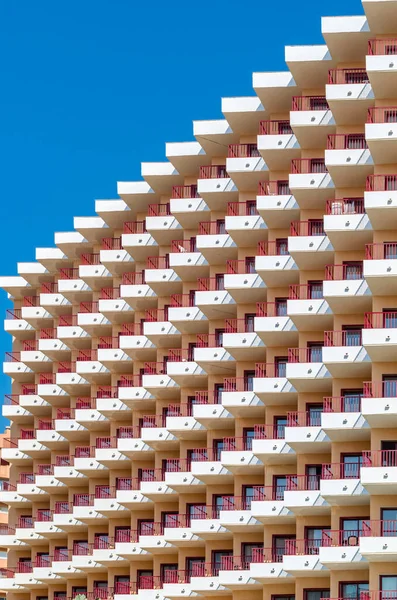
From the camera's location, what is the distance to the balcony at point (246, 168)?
4500 inches

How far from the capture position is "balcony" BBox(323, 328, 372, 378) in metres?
101

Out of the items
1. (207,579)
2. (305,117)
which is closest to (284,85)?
(305,117)

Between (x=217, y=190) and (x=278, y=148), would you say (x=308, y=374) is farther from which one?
(x=217, y=190)

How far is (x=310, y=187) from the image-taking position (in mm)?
107188

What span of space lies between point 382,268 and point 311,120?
13823mm

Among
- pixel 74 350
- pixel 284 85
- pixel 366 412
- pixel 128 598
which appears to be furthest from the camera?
pixel 74 350

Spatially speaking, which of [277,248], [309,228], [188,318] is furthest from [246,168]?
[188,318]

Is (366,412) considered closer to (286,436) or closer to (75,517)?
(286,436)

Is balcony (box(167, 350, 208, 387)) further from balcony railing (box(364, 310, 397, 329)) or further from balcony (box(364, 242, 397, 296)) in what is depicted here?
balcony (box(364, 242, 397, 296))

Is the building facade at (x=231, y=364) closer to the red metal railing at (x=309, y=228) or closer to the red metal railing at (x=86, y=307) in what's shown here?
the red metal railing at (x=309, y=228)

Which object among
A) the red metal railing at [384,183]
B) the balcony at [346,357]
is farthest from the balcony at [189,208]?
the red metal railing at [384,183]

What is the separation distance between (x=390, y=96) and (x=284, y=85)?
1106cm

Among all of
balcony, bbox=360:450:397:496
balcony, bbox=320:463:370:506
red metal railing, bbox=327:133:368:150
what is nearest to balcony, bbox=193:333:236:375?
red metal railing, bbox=327:133:368:150

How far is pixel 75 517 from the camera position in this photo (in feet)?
417
